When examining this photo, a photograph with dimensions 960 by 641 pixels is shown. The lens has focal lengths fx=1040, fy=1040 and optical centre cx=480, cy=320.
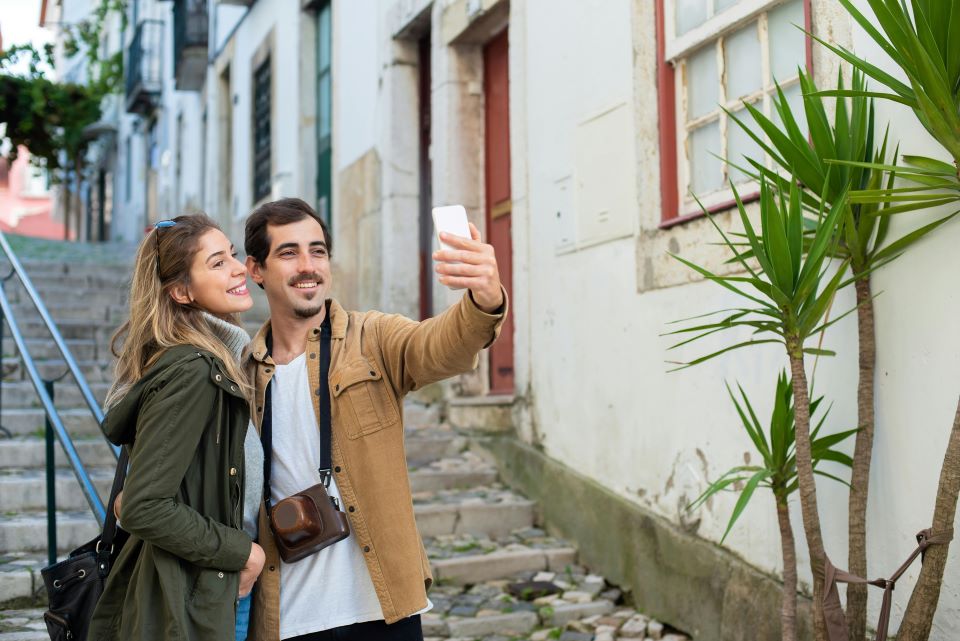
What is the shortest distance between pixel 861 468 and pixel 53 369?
16.4 feet

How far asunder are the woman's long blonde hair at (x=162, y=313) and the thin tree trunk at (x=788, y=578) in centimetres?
176

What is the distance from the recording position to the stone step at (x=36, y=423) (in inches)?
223

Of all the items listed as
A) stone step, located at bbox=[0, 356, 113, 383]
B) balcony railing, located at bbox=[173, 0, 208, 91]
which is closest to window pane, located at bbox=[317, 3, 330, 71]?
stone step, located at bbox=[0, 356, 113, 383]

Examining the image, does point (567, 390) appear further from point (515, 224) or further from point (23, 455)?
point (23, 455)

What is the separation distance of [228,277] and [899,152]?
80.3 inches

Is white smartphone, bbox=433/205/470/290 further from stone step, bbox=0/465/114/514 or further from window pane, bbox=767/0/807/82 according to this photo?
stone step, bbox=0/465/114/514

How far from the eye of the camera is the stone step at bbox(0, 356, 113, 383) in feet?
20.7

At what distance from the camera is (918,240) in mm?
3033

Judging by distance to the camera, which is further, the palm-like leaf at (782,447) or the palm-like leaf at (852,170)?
the palm-like leaf at (782,447)

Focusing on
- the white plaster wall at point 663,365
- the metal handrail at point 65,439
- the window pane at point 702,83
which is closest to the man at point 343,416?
the metal handrail at point 65,439

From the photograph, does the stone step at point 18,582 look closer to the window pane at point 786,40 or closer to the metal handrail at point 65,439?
the metal handrail at point 65,439

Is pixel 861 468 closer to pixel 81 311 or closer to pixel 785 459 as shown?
pixel 785 459

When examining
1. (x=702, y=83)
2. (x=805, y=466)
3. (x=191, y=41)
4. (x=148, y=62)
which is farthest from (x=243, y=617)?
(x=148, y=62)

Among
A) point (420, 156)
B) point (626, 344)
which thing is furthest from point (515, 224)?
point (420, 156)
